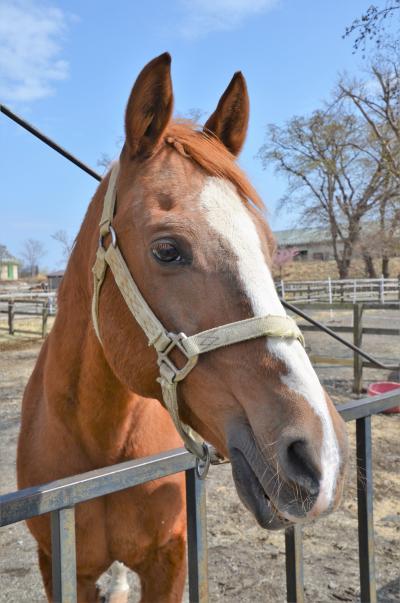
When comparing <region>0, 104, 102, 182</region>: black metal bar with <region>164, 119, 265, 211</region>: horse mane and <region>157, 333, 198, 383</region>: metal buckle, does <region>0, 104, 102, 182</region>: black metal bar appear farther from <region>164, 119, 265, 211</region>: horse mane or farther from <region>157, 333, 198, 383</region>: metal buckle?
<region>157, 333, 198, 383</region>: metal buckle

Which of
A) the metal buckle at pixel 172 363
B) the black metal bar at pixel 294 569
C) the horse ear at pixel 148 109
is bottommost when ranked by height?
the black metal bar at pixel 294 569

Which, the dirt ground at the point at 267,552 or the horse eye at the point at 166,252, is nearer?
the horse eye at the point at 166,252

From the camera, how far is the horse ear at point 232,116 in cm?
206

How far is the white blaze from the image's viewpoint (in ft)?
4.07

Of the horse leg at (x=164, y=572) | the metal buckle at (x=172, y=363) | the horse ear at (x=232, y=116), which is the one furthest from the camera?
the horse leg at (x=164, y=572)

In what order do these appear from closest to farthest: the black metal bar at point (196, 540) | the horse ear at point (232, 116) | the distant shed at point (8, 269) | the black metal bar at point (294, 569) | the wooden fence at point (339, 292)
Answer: the black metal bar at point (196, 540)
the black metal bar at point (294, 569)
the horse ear at point (232, 116)
the wooden fence at point (339, 292)
the distant shed at point (8, 269)

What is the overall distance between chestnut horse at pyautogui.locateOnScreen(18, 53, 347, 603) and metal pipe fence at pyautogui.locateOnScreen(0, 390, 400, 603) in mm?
227

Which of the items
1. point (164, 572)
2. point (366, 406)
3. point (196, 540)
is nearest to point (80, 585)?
point (164, 572)

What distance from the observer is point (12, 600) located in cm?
337

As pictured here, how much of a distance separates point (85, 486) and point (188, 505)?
1.64 feet

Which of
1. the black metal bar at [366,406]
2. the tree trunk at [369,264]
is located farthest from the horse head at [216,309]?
the tree trunk at [369,264]

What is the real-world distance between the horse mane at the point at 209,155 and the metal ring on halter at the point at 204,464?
86 cm

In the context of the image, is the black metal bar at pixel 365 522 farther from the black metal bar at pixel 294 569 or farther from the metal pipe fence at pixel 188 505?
the black metal bar at pixel 294 569

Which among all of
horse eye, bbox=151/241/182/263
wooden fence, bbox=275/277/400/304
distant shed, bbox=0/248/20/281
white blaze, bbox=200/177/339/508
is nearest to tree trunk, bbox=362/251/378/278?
wooden fence, bbox=275/277/400/304
